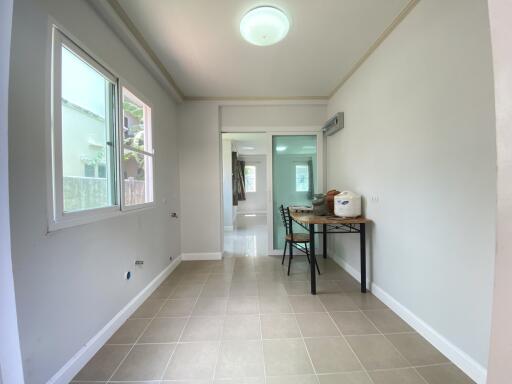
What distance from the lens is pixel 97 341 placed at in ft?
5.38

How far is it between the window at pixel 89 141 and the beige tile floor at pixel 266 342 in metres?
1.02

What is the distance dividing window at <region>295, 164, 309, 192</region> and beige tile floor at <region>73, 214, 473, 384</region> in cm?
174

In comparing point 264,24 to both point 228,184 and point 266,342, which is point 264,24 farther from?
point 228,184

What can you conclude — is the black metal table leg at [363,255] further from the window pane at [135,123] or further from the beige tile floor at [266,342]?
the window pane at [135,123]

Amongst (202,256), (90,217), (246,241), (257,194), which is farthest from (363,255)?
(257,194)

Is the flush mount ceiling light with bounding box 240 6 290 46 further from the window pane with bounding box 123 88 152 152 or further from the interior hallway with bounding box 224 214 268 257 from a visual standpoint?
the interior hallway with bounding box 224 214 268 257

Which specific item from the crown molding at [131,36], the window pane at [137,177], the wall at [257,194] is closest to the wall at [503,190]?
the crown molding at [131,36]

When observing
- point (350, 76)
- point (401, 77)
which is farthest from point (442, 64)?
point (350, 76)

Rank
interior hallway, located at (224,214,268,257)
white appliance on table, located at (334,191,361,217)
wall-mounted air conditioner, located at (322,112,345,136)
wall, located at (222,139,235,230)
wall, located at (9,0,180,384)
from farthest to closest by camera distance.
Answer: wall, located at (222,139,235,230), interior hallway, located at (224,214,268,257), wall-mounted air conditioner, located at (322,112,345,136), white appliance on table, located at (334,191,361,217), wall, located at (9,0,180,384)

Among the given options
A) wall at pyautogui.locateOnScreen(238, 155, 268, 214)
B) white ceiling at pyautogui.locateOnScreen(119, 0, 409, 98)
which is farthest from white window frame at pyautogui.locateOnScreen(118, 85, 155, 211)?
wall at pyautogui.locateOnScreen(238, 155, 268, 214)

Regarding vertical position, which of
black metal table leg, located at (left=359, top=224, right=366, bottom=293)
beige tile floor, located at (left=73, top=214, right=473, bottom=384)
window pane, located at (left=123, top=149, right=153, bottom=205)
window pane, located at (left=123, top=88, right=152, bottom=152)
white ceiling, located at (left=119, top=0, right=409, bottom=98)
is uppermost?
white ceiling, located at (left=119, top=0, right=409, bottom=98)

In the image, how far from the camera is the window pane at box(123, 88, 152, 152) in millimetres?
2191

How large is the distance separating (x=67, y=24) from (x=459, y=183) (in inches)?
106

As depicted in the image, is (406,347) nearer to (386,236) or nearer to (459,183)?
(386,236)
